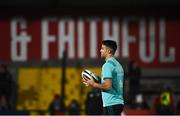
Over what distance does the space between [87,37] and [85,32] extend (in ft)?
0.70

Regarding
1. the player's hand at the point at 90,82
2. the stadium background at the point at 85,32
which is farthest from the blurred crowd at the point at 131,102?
the player's hand at the point at 90,82

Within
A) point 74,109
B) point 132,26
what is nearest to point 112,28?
point 132,26

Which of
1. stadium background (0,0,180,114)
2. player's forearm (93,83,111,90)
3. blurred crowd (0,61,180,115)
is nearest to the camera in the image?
player's forearm (93,83,111,90)

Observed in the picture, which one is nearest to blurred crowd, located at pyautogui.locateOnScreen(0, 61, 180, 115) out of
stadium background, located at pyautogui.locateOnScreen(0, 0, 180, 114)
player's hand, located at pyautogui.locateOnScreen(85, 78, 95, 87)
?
stadium background, located at pyautogui.locateOnScreen(0, 0, 180, 114)

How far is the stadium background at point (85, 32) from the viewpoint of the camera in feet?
78.8

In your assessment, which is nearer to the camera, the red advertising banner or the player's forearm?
the player's forearm

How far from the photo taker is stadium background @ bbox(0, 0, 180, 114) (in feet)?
78.8

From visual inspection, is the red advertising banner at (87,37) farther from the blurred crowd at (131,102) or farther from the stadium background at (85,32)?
the blurred crowd at (131,102)

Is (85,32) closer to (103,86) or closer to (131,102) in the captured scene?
(131,102)

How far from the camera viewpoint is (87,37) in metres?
24.3

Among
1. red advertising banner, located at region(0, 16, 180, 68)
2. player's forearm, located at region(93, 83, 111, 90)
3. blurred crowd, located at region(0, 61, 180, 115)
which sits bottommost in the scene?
blurred crowd, located at region(0, 61, 180, 115)

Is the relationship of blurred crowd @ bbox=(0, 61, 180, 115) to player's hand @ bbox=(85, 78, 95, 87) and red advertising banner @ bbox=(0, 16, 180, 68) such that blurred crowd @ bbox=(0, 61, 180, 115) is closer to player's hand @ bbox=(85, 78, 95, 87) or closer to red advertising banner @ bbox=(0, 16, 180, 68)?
red advertising banner @ bbox=(0, 16, 180, 68)

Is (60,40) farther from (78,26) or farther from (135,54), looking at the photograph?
(135,54)

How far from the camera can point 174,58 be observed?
2402 centimetres
